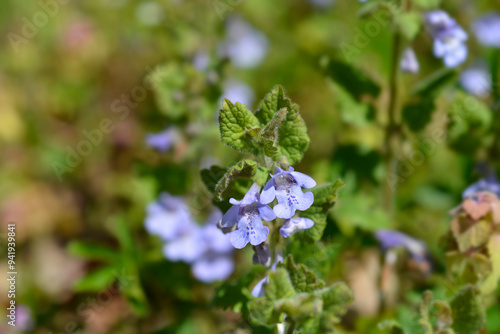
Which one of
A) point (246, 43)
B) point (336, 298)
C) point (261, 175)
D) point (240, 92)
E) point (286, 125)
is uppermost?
point (246, 43)

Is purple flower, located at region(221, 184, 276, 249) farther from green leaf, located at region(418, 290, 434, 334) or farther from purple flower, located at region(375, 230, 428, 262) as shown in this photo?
purple flower, located at region(375, 230, 428, 262)

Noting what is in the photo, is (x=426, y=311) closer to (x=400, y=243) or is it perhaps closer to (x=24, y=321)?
(x=400, y=243)

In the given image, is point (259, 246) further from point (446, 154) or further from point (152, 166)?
point (446, 154)

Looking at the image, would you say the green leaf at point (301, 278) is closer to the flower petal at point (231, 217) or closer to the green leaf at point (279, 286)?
the green leaf at point (279, 286)

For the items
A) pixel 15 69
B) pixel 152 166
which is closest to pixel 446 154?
pixel 152 166

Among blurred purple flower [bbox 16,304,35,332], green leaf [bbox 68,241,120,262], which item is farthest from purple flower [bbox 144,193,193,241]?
blurred purple flower [bbox 16,304,35,332]

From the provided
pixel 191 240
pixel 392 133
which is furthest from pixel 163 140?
pixel 392 133

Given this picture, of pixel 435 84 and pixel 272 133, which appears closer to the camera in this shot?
pixel 272 133
